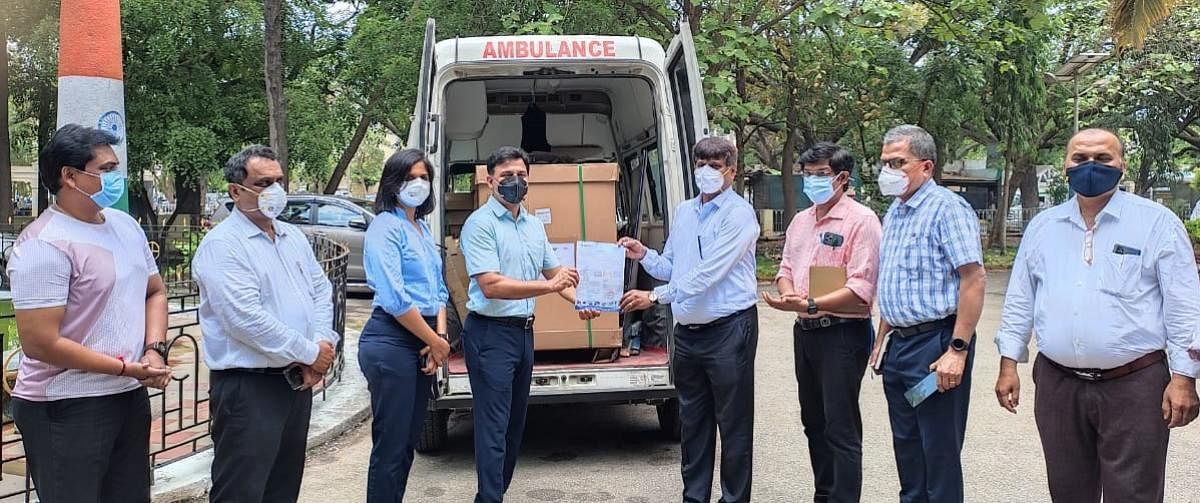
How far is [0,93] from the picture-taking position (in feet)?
58.3

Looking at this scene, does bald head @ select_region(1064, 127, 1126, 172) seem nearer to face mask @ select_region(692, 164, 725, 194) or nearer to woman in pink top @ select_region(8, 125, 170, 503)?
face mask @ select_region(692, 164, 725, 194)

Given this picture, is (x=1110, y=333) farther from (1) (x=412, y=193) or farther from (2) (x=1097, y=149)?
(1) (x=412, y=193)

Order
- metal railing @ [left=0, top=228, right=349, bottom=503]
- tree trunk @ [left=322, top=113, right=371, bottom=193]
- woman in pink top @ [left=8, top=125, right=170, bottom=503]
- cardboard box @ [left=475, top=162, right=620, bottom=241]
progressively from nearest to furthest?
woman in pink top @ [left=8, top=125, right=170, bottom=503], metal railing @ [left=0, top=228, right=349, bottom=503], cardboard box @ [left=475, top=162, right=620, bottom=241], tree trunk @ [left=322, top=113, right=371, bottom=193]

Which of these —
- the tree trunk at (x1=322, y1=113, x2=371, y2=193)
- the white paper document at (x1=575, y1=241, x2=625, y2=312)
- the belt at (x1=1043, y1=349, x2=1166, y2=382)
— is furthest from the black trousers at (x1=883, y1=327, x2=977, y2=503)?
the tree trunk at (x1=322, y1=113, x2=371, y2=193)

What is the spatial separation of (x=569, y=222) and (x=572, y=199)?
0.47 ft

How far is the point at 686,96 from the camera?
19.4 feet

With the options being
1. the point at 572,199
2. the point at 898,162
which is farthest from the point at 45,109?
the point at 898,162

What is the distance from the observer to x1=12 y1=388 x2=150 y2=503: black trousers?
10.0 feet

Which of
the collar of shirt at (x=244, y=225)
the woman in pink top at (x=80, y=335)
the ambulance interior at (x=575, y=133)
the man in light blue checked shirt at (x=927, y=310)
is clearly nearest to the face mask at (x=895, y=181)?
the man in light blue checked shirt at (x=927, y=310)

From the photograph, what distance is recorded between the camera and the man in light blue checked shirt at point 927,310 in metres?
3.76

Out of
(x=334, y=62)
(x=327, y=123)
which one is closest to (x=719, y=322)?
(x=327, y=123)

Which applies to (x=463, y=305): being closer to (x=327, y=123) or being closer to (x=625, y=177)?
(x=625, y=177)

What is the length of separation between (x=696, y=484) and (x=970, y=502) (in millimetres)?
1536

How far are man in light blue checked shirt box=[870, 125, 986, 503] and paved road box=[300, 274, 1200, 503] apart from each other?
Result: 1231 mm
